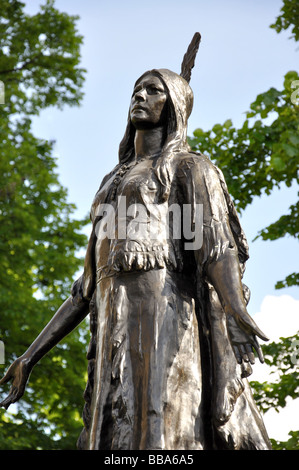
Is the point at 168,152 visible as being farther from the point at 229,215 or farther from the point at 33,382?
the point at 33,382

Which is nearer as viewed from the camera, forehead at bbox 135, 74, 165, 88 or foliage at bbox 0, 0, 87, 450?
forehead at bbox 135, 74, 165, 88

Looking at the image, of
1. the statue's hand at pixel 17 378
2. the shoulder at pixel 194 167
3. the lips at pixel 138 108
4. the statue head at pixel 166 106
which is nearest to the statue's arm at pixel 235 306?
the shoulder at pixel 194 167

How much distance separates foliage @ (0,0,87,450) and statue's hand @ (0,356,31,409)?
26.7 ft

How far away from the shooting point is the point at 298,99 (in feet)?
37.5

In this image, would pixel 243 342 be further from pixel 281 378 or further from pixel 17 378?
pixel 281 378

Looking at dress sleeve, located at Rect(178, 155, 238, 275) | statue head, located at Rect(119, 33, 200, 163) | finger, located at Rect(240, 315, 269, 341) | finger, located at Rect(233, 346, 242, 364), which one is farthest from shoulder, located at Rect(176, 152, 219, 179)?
finger, located at Rect(233, 346, 242, 364)

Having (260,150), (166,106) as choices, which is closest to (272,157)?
(260,150)

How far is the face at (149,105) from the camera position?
210 inches

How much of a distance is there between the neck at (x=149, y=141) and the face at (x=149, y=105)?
0.12ft

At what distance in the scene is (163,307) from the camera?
462cm

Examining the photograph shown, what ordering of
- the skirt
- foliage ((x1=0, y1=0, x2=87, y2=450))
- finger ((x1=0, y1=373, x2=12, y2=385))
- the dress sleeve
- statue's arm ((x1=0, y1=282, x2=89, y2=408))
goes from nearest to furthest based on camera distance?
the skirt
the dress sleeve
finger ((x1=0, y1=373, x2=12, y2=385))
statue's arm ((x1=0, y1=282, x2=89, y2=408))
foliage ((x1=0, y1=0, x2=87, y2=450))

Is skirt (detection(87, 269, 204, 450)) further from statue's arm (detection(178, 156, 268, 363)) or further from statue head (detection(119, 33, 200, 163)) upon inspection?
statue head (detection(119, 33, 200, 163))

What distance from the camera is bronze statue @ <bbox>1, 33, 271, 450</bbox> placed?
4406 mm
